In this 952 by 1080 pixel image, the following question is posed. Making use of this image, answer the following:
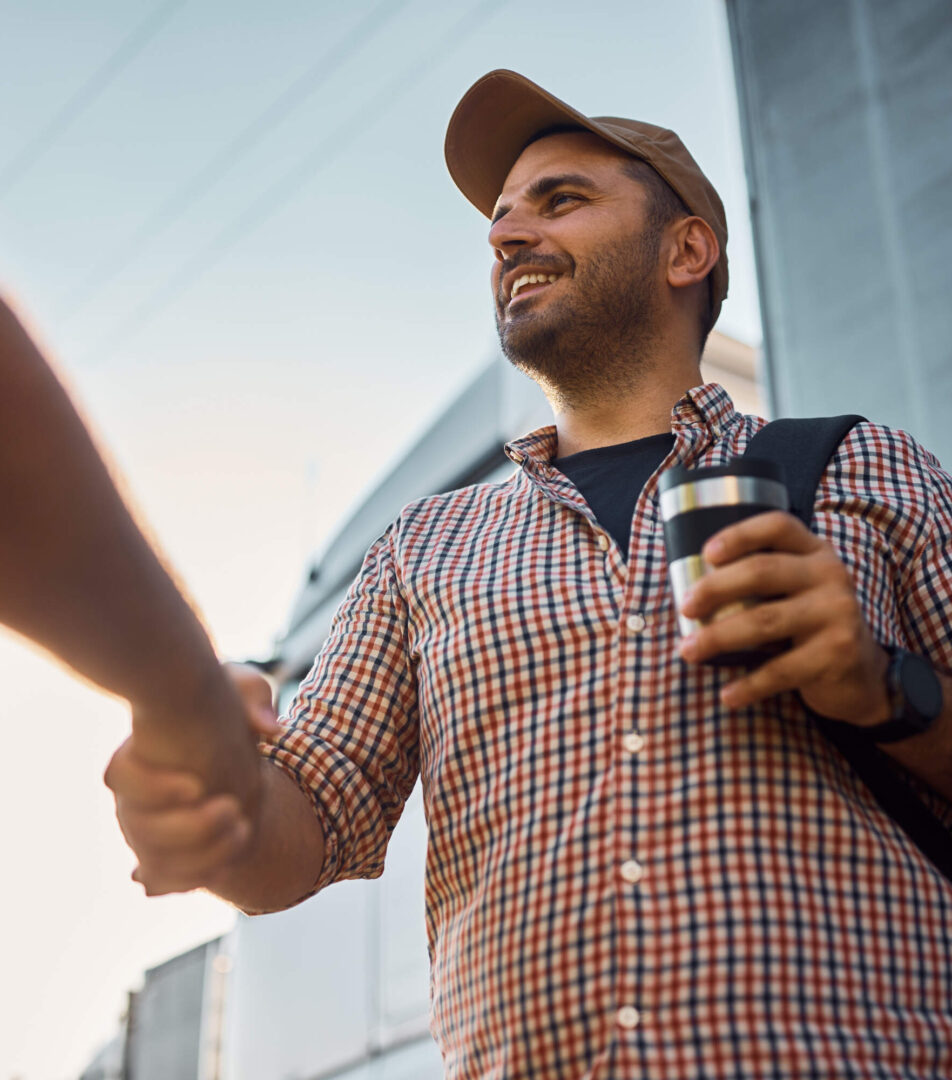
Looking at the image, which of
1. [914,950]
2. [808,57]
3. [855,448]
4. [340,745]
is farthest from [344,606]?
[808,57]

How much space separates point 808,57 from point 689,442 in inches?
74.3

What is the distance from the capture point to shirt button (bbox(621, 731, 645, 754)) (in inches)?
47.9

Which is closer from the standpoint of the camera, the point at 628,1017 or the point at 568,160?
the point at 628,1017

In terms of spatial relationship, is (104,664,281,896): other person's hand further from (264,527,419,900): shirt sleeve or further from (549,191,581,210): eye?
(549,191,581,210): eye

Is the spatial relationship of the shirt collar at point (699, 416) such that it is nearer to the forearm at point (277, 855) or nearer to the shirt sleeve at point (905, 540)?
the shirt sleeve at point (905, 540)

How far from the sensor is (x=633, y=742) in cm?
122

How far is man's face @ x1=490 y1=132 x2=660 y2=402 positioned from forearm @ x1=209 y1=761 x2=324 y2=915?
2.46ft

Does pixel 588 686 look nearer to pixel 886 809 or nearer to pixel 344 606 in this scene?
pixel 886 809

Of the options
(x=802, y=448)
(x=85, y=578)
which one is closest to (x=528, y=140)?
(x=802, y=448)

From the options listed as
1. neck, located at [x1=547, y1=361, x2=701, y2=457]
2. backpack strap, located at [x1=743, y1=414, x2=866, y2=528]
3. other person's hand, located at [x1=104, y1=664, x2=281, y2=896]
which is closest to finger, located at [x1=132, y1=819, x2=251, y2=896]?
other person's hand, located at [x1=104, y1=664, x2=281, y2=896]

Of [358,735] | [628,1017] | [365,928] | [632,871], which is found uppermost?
[358,735]

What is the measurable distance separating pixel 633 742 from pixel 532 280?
821 millimetres

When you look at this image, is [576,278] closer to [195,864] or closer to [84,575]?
[195,864]

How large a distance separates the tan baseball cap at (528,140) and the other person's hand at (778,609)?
3.39 ft
